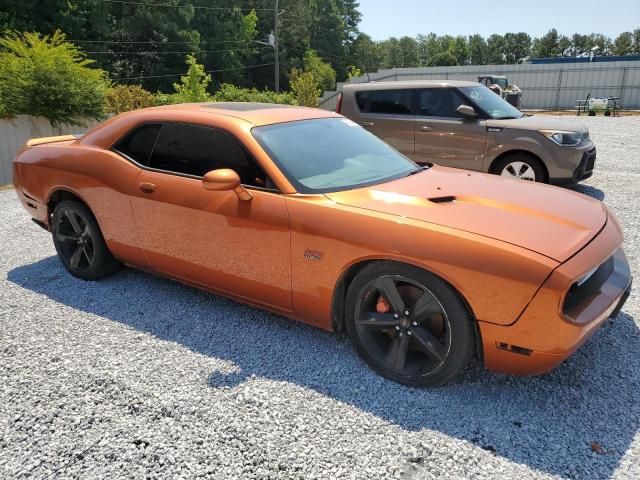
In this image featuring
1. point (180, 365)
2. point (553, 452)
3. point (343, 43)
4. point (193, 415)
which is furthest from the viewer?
point (343, 43)

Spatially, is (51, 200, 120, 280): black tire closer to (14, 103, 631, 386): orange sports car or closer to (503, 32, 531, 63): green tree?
(14, 103, 631, 386): orange sports car

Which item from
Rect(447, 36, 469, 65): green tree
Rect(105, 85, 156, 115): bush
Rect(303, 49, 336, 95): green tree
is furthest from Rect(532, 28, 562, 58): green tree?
Rect(105, 85, 156, 115): bush

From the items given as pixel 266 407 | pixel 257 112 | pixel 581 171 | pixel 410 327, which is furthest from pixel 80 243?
pixel 581 171

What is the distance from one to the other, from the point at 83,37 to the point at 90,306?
124ft

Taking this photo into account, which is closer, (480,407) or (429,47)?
(480,407)

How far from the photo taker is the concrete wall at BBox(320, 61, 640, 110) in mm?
30953

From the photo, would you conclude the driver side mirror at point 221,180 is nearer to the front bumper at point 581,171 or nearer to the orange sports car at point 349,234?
the orange sports car at point 349,234

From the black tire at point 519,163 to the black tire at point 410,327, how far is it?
4993mm

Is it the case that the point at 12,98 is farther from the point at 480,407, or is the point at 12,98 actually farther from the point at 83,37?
the point at 83,37

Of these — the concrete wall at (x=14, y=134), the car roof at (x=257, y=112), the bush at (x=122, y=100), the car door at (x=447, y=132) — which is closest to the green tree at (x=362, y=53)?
the bush at (x=122, y=100)

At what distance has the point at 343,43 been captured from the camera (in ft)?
255

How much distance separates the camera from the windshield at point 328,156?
3.13 meters

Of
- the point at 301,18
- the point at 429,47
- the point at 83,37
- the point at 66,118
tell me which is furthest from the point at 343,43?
the point at 66,118

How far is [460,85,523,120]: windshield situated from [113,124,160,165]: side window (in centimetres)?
515
